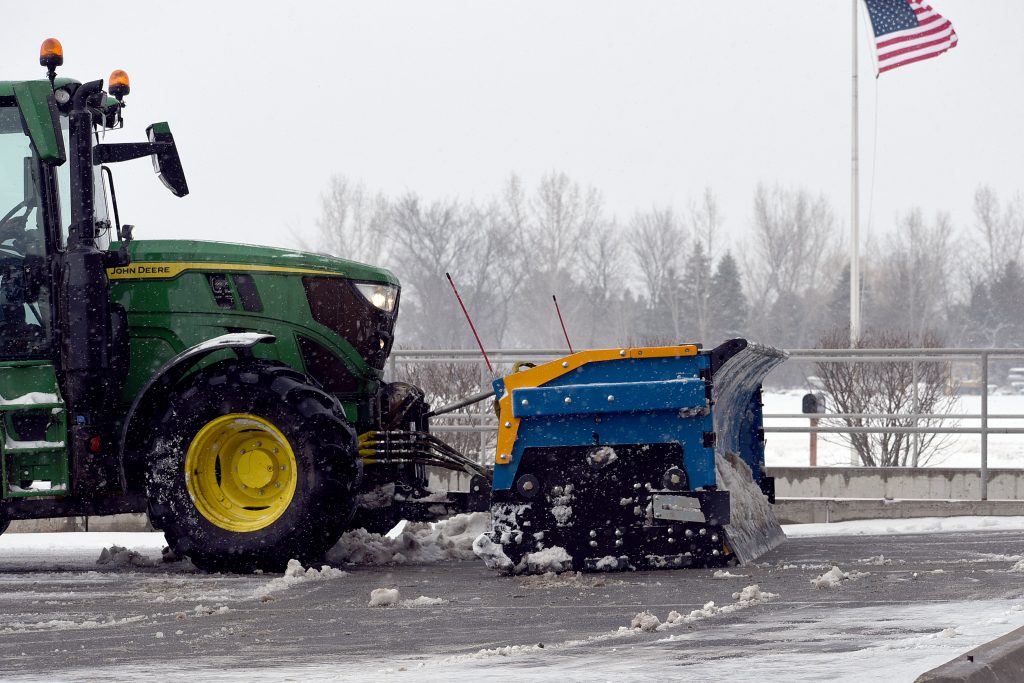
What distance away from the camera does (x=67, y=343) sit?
881cm

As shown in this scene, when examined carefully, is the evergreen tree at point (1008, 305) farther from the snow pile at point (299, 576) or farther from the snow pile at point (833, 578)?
the snow pile at point (299, 576)

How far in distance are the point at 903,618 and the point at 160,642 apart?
3320mm

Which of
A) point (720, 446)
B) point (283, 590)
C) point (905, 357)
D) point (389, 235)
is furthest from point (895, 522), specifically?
point (389, 235)

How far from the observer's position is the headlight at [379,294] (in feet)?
31.0

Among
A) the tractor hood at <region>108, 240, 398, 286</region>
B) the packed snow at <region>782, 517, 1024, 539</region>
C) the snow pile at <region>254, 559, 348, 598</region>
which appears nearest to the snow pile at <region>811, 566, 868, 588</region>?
the snow pile at <region>254, 559, 348, 598</region>

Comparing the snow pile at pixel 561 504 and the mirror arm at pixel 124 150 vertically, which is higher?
the mirror arm at pixel 124 150

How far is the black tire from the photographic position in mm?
8625

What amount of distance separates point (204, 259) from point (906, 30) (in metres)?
18.5

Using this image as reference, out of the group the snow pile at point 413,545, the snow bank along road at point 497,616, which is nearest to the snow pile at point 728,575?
the snow bank along road at point 497,616

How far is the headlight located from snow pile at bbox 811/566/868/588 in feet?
10.9

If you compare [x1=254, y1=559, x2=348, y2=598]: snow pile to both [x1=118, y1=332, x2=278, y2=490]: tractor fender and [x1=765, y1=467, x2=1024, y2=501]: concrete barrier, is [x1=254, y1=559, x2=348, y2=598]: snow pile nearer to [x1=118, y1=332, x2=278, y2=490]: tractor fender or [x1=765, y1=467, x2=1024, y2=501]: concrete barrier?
[x1=118, y1=332, x2=278, y2=490]: tractor fender

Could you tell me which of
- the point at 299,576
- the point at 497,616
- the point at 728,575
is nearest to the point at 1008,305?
the point at 728,575

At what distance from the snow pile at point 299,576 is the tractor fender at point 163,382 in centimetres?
120

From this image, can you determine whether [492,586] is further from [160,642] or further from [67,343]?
[67,343]
